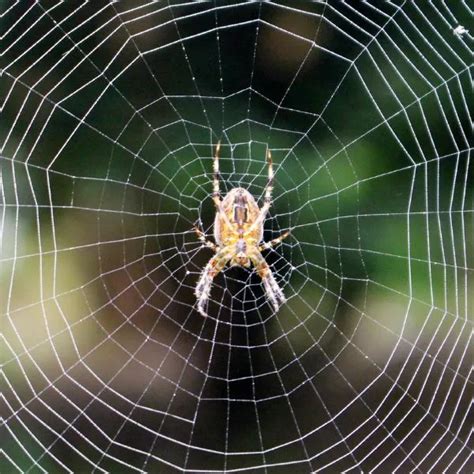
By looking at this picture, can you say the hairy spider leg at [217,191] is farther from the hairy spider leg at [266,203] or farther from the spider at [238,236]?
the hairy spider leg at [266,203]

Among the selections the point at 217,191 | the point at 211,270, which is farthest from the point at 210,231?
the point at 217,191

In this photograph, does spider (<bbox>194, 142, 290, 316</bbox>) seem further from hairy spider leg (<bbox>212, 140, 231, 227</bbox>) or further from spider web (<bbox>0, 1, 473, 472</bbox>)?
spider web (<bbox>0, 1, 473, 472</bbox>)

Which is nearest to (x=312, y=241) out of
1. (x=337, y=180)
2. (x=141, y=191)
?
(x=337, y=180)

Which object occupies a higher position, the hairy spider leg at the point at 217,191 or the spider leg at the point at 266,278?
the hairy spider leg at the point at 217,191

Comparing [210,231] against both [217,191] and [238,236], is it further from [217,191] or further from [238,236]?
[217,191]

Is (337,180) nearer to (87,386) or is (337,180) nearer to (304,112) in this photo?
(304,112)

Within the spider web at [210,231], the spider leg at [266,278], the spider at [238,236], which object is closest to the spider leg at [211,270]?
the spider at [238,236]
